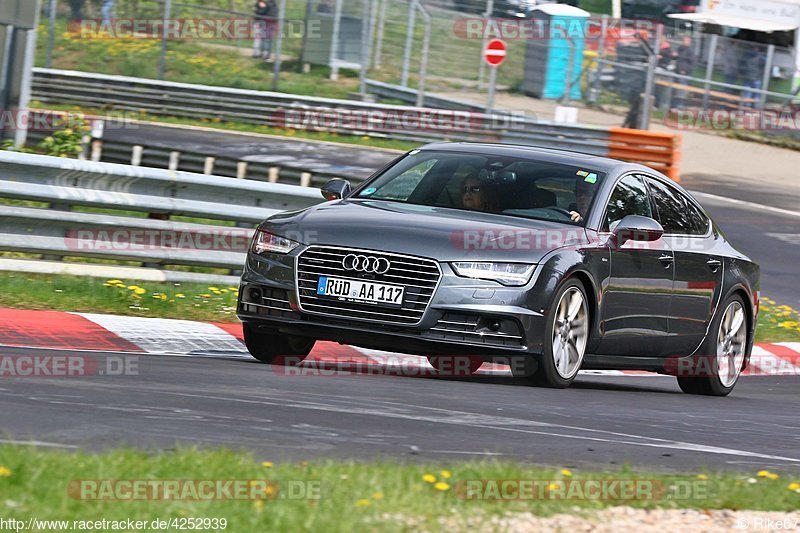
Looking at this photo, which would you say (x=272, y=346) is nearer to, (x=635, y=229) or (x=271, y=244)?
(x=271, y=244)

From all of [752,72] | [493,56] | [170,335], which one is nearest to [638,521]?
[170,335]

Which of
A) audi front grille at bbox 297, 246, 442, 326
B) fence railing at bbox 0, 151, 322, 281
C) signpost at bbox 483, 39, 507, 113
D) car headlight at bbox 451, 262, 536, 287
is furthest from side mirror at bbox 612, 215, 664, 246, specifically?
signpost at bbox 483, 39, 507, 113

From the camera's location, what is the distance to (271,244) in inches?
339

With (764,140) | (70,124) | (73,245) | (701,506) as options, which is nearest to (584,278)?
(701,506)

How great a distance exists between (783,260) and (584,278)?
437 inches

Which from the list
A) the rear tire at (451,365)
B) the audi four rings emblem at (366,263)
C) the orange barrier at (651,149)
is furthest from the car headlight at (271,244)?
the orange barrier at (651,149)

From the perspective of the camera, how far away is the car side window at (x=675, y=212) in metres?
9.92

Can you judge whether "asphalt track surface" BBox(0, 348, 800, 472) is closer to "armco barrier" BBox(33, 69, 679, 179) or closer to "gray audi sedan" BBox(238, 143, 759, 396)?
"gray audi sedan" BBox(238, 143, 759, 396)

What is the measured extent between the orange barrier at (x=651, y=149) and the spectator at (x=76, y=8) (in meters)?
12.6

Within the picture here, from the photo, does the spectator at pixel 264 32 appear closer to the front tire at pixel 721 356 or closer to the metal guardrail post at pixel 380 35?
the metal guardrail post at pixel 380 35

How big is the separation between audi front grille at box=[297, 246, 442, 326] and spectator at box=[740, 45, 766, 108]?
27864mm

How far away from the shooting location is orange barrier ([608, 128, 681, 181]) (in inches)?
942

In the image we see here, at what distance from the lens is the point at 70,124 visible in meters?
17.6

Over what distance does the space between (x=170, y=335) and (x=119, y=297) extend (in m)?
1.13
